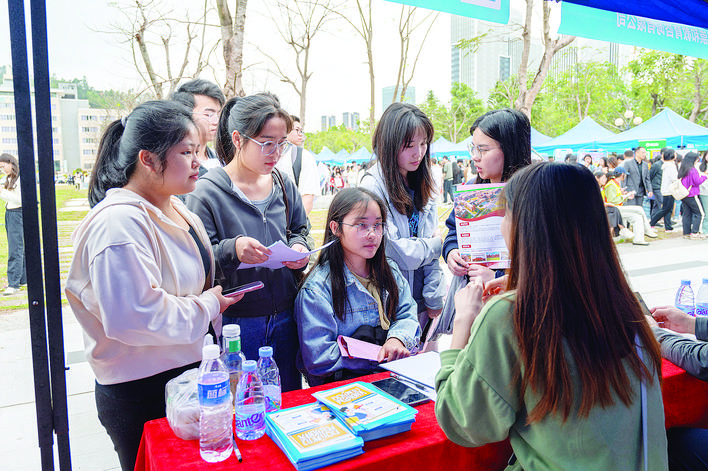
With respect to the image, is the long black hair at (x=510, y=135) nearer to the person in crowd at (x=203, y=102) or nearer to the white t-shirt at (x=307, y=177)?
the person in crowd at (x=203, y=102)

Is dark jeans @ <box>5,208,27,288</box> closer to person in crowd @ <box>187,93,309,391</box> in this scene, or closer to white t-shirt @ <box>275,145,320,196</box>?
white t-shirt @ <box>275,145,320,196</box>

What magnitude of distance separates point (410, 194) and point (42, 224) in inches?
67.3

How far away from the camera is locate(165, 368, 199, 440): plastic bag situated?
1373 mm

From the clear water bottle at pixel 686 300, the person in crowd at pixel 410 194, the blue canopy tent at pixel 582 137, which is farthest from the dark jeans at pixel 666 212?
the person in crowd at pixel 410 194

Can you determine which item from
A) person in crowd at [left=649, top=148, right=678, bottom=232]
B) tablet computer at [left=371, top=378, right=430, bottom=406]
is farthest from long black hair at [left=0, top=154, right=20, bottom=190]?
person in crowd at [left=649, top=148, right=678, bottom=232]

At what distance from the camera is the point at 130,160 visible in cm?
154

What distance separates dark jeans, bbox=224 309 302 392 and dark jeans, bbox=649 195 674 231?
11.6 m

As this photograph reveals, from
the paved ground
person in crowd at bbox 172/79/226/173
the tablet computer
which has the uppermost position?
person in crowd at bbox 172/79/226/173

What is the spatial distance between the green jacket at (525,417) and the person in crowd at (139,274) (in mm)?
844

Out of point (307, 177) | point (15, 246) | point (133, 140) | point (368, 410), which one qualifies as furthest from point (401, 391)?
point (15, 246)

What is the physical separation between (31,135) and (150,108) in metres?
0.36

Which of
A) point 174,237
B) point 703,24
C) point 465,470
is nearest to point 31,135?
point 174,237

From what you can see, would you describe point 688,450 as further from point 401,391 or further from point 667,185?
point 667,185

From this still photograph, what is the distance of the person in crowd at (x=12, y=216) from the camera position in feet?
19.6
